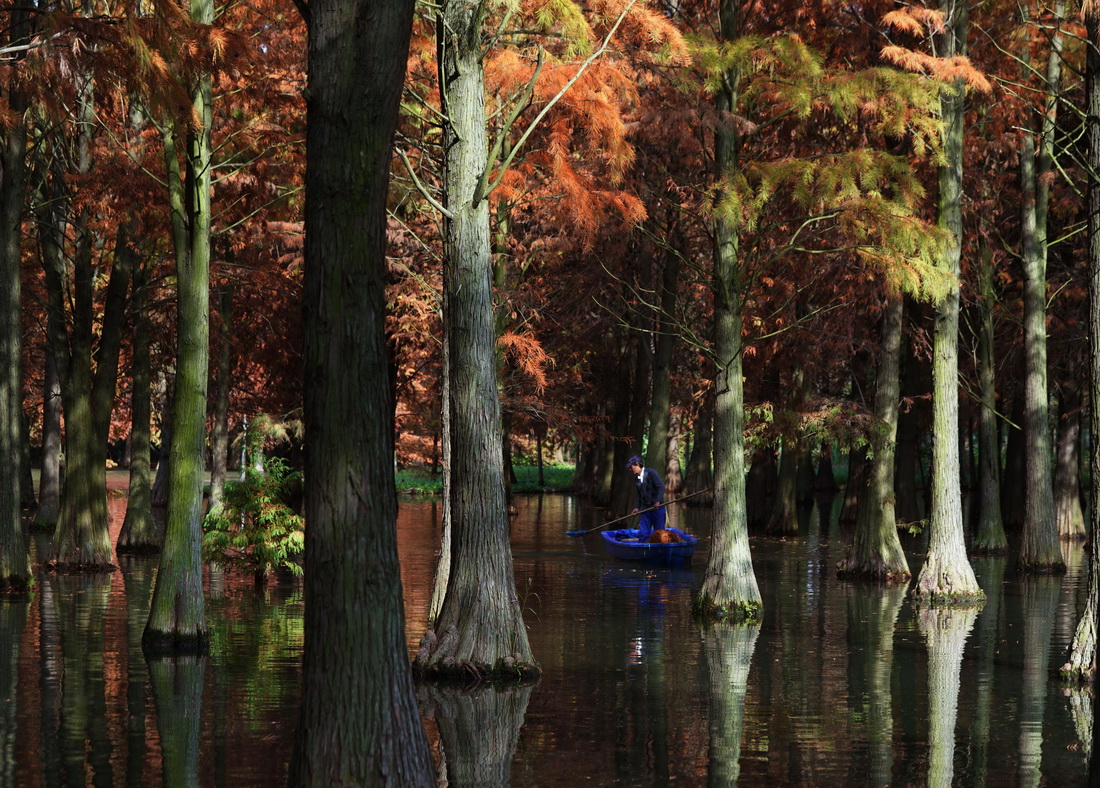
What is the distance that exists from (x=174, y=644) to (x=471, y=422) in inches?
162

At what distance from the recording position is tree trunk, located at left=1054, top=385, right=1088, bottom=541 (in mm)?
32250

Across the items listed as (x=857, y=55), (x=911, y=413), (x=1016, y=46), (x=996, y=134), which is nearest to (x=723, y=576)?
(x=857, y=55)

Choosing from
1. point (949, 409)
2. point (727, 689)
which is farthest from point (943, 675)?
point (949, 409)

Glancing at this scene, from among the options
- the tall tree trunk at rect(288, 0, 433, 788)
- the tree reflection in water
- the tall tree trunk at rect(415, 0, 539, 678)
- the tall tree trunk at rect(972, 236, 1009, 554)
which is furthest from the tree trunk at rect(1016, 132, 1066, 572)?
the tall tree trunk at rect(288, 0, 433, 788)

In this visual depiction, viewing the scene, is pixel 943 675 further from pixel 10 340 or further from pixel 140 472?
pixel 140 472

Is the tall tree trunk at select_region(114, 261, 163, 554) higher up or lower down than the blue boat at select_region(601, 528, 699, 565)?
higher up

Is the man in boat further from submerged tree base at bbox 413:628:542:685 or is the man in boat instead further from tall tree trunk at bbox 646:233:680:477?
submerged tree base at bbox 413:628:542:685

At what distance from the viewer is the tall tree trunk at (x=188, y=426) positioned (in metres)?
13.6

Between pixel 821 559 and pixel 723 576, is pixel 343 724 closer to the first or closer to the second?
pixel 723 576

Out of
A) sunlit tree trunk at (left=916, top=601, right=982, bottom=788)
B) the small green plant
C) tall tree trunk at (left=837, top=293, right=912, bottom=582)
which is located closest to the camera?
sunlit tree trunk at (left=916, top=601, right=982, bottom=788)

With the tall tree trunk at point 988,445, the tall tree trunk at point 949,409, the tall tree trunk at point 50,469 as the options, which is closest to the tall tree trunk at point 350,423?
the tall tree trunk at point 949,409

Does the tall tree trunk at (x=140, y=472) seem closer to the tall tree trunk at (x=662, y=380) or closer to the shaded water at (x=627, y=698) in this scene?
the shaded water at (x=627, y=698)

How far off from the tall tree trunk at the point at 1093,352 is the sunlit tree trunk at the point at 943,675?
1.23m

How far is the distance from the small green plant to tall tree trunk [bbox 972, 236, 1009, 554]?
51.9 ft
